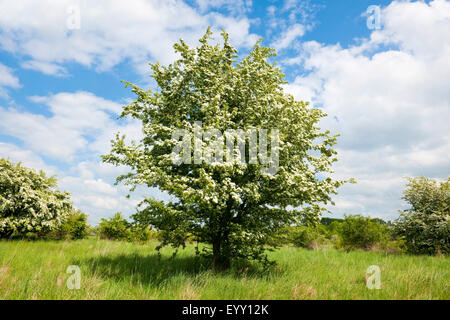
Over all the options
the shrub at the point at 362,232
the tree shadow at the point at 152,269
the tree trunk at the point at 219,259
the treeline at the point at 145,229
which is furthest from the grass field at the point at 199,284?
the shrub at the point at 362,232

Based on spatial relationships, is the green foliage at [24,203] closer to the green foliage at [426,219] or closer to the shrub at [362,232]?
the shrub at [362,232]

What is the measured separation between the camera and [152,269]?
10938 mm

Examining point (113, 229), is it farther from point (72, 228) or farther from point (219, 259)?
point (219, 259)

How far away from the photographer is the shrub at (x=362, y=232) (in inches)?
890

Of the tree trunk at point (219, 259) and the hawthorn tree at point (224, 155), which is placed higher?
the hawthorn tree at point (224, 155)

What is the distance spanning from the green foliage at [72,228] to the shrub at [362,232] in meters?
23.6
